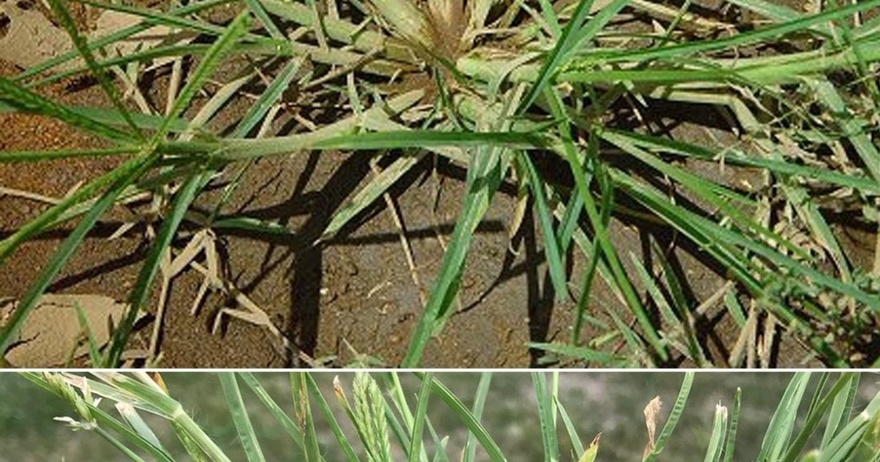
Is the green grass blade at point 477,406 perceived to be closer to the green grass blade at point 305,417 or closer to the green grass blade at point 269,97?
the green grass blade at point 305,417

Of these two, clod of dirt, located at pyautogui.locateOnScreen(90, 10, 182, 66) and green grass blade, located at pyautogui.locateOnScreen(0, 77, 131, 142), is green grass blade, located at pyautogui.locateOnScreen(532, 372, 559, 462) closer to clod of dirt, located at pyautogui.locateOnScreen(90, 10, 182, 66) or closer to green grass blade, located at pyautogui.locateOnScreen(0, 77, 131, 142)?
green grass blade, located at pyautogui.locateOnScreen(0, 77, 131, 142)

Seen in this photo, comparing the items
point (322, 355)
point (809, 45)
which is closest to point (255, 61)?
point (322, 355)

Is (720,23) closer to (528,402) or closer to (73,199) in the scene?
(528,402)

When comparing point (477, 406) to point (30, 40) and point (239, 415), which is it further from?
point (30, 40)

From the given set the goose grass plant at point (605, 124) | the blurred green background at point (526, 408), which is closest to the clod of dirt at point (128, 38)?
the goose grass plant at point (605, 124)

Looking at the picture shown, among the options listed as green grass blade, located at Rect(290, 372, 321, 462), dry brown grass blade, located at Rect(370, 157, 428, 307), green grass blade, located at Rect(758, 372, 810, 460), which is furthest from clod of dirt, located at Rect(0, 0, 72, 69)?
green grass blade, located at Rect(758, 372, 810, 460)
